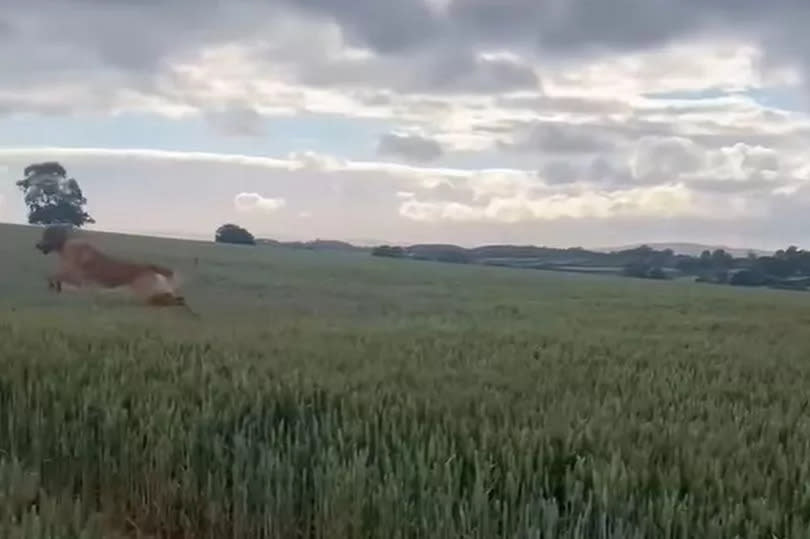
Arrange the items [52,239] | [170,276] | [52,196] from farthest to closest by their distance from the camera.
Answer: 1. [52,196]
2. [52,239]
3. [170,276]

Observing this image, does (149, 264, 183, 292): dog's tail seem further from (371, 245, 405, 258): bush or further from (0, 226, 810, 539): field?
(371, 245, 405, 258): bush

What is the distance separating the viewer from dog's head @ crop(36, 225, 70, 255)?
7.75 m

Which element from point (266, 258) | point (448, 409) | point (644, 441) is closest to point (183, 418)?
point (448, 409)

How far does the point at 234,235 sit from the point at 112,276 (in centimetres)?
218

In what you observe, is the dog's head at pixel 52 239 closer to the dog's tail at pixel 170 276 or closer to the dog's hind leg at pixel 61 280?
the dog's hind leg at pixel 61 280

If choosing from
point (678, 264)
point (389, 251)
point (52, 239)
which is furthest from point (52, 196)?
point (678, 264)

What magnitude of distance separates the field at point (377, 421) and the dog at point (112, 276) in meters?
0.13

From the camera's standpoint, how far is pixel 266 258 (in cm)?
873

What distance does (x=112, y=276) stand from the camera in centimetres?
738

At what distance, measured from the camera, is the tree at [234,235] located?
30.8 feet

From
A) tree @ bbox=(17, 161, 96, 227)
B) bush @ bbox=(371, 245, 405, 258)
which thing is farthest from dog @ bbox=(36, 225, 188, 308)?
bush @ bbox=(371, 245, 405, 258)

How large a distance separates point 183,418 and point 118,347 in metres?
1.87

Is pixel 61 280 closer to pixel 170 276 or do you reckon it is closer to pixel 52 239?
pixel 52 239

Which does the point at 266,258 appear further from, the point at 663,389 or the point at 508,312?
the point at 663,389
